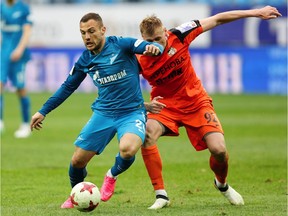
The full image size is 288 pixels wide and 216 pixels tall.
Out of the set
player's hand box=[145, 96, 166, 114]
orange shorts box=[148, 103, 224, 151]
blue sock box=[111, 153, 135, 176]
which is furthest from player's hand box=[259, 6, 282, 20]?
blue sock box=[111, 153, 135, 176]

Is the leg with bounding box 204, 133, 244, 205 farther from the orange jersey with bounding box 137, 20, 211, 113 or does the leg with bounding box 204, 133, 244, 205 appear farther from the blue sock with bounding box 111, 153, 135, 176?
the blue sock with bounding box 111, 153, 135, 176

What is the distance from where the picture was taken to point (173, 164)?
12133 mm

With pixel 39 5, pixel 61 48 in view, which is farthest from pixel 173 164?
pixel 39 5

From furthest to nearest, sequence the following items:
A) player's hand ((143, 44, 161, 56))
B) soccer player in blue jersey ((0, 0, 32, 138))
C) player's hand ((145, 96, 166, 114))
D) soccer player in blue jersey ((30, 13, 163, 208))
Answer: soccer player in blue jersey ((0, 0, 32, 138)), player's hand ((145, 96, 166, 114)), soccer player in blue jersey ((30, 13, 163, 208)), player's hand ((143, 44, 161, 56))

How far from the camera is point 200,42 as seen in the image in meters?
28.9

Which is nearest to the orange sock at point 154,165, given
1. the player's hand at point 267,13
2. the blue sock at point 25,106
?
the player's hand at point 267,13

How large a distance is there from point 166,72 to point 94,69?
2.74ft

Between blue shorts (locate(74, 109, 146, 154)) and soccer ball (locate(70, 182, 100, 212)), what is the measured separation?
0.51 meters

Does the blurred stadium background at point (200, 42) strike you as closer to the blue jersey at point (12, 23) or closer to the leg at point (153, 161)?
the blue jersey at point (12, 23)

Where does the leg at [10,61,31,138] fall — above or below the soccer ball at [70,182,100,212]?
below

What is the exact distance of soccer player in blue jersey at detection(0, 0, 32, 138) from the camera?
1570 centimetres

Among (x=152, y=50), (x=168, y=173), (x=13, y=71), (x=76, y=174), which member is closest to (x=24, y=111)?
(x=13, y=71)

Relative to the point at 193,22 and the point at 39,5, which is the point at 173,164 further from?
the point at 39,5

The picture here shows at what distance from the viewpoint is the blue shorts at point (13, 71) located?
621 inches
